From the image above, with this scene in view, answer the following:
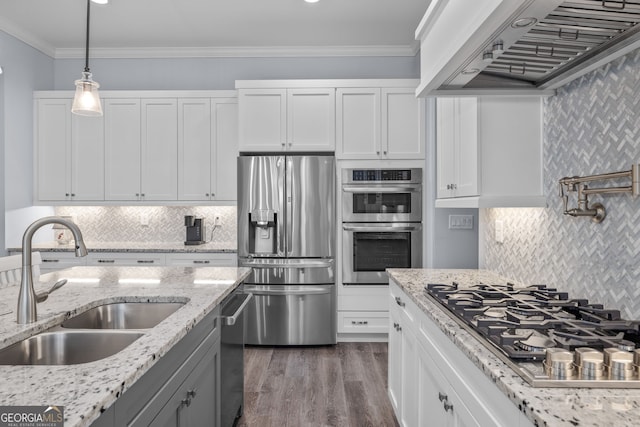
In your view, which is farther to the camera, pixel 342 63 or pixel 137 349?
pixel 342 63

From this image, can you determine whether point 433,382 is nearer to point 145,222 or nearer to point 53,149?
point 145,222

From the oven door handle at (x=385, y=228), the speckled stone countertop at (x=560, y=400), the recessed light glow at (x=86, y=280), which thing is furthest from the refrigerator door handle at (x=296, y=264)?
the speckled stone countertop at (x=560, y=400)

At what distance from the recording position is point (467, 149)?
7.47ft

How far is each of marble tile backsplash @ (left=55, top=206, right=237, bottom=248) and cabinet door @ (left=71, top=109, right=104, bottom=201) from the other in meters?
0.39

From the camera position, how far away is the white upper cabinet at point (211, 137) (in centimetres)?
434

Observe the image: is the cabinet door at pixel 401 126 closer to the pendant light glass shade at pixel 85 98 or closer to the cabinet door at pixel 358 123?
the cabinet door at pixel 358 123

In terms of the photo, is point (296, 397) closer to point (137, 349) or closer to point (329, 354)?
point (329, 354)

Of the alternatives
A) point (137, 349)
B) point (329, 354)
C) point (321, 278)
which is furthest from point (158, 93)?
point (137, 349)

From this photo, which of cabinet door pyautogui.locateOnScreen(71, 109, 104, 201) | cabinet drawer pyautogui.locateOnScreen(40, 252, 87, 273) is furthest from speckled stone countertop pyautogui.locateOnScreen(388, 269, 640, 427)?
cabinet door pyautogui.locateOnScreen(71, 109, 104, 201)

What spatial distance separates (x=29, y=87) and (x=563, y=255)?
4902mm

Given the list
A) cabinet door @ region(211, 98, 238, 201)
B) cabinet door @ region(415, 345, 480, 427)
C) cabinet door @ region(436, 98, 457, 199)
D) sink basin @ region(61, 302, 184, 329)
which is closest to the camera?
cabinet door @ region(415, 345, 480, 427)

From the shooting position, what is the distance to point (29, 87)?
172 inches

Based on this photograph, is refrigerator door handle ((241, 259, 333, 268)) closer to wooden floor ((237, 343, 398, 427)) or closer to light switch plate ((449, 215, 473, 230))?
wooden floor ((237, 343, 398, 427))

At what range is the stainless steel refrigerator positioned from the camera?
3980mm
